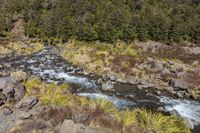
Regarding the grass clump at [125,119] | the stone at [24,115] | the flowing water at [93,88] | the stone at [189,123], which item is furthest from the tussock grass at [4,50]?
the grass clump at [125,119]

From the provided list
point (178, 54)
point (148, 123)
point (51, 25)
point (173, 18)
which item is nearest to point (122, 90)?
point (148, 123)

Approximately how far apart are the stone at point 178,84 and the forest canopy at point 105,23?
1123 inches

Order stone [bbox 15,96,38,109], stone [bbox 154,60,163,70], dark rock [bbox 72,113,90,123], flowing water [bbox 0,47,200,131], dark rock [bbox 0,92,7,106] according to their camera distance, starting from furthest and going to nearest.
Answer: stone [bbox 154,60,163,70]
flowing water [bbox 0,47,200,131]
dark rock [bbox 0,92,7,106]
stone [bbox 15,96,38,109]
dark rock [bbox 72,113,90,123]

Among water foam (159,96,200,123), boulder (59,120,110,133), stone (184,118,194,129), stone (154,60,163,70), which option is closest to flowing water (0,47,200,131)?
water foam (159,96,200,123)

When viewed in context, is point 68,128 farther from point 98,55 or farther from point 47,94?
point 98,55

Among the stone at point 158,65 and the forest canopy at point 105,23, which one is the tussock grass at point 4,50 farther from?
the stone at point 158,65

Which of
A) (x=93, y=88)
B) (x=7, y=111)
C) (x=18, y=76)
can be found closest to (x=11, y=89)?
(x=7, y=111)

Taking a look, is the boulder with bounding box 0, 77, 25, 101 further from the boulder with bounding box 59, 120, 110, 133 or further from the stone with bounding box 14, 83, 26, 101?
the boulder with bounding box 59, 120, 110, 133

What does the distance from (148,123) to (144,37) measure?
54.3m

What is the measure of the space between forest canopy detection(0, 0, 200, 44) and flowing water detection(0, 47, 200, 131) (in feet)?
47.5

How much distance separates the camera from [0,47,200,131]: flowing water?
38.0m

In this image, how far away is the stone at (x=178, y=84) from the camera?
45.6 meters

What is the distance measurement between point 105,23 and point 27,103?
52015 mm

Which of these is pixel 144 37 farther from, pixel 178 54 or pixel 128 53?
pixel 128 53
